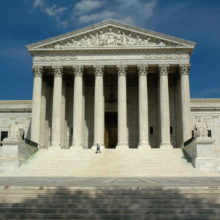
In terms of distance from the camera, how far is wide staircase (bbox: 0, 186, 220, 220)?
1166 centimetres

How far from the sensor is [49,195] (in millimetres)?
13555

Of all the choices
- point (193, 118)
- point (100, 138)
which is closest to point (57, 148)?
point (100, 138)

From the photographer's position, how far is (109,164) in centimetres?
3122

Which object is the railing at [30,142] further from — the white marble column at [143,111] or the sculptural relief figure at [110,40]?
the sculptural relief figure at [110,40]

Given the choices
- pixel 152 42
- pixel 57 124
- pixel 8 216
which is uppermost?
pixel 152 42

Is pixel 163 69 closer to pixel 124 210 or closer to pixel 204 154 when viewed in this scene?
pixel 204 154

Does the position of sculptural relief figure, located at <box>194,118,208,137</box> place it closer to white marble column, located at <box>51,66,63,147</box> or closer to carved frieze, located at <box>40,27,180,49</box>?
carved frieze, located at <box>40,27,180,49</box>

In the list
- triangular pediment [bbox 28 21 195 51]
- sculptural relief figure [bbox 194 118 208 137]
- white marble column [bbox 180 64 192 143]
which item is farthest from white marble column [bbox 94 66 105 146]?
sculptural relief figure [bbox 194 118 208 137]

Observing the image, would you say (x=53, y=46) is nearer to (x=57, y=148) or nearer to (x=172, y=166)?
(x=57, y=148)

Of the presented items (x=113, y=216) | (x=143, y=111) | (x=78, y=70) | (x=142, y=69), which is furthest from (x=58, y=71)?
(x=113, y=216)

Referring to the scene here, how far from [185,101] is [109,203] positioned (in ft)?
99.3

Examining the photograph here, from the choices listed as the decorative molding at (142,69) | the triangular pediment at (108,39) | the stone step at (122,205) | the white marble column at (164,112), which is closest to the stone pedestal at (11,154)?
the triangular pediment at (108,39)

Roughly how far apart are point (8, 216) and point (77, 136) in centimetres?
2887

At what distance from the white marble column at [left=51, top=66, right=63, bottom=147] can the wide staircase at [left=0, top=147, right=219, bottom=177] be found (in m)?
3.08
